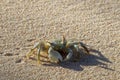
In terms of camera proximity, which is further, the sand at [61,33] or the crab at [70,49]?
the crab at [70,49]

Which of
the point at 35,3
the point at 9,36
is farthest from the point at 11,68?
the point at 35,3

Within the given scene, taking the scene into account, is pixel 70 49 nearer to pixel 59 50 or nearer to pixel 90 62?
pixel 59 50

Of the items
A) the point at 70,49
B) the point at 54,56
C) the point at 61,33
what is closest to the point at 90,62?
the point at 70,49

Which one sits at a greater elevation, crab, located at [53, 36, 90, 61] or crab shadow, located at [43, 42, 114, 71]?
crab, located at [53, 36, 90, 61]

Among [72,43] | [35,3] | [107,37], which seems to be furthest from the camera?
[35,3]

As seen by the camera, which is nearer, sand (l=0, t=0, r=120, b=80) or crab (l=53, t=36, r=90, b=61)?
sand (l=0, t=0, r=120, b=80)

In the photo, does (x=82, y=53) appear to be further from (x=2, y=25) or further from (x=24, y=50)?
(x=2, y=25)
